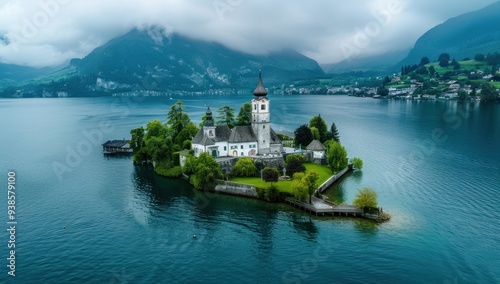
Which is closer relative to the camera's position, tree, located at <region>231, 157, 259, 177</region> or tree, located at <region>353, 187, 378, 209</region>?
tree, located at <region>353, 187, 378, 209</region>

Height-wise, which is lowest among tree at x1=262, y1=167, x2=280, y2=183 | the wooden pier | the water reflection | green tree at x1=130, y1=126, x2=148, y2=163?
the water reflection

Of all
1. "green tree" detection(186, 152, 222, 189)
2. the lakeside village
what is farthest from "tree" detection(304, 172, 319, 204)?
"green tree" detection(186, 152, 222, 189)

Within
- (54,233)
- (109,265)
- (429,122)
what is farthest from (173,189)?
(429,122)

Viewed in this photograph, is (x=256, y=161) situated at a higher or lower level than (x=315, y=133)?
lower

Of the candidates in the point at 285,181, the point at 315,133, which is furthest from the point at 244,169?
the point at 315,133

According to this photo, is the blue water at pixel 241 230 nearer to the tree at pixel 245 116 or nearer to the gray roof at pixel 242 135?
the gray roof at pixel 242 135

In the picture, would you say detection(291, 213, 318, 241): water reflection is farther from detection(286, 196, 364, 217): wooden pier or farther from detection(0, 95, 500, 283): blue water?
detection(286, 196, 364, 217): wooden pier

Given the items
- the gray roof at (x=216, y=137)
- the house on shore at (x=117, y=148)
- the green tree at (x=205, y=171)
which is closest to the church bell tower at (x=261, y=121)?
the gray roof at (x=216, y=137)

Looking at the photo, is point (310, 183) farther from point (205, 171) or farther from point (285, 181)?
point (205, 171)
